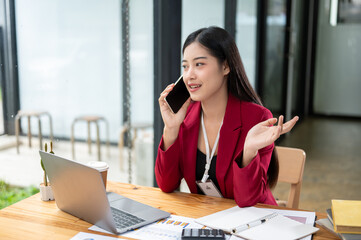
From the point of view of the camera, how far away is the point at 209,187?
173 centimetres

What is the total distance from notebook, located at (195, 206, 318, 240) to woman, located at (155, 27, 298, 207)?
0.20 m

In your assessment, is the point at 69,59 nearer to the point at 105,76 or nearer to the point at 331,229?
A: the point at 105,76

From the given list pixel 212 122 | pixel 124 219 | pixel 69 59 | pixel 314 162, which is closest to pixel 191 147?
pixel 212 122

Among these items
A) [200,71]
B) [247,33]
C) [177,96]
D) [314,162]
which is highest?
[247,33]

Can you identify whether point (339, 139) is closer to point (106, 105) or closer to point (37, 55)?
point (106, 105)

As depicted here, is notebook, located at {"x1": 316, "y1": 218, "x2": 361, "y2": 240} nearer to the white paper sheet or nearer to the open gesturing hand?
the open gesturing hand

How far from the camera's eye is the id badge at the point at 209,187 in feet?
5.64

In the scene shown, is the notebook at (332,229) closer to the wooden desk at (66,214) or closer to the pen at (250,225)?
the wooden desk at (66,214)

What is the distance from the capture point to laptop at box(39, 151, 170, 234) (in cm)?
121

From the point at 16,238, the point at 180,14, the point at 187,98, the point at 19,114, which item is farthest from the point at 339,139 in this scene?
the point at 16,238

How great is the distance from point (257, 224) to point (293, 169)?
0.68 metres

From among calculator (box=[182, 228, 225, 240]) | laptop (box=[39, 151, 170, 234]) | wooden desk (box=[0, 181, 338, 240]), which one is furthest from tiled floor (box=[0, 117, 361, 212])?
calculator (box=[182, 228, 225, 240])

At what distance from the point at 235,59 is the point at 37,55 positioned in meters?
0.92

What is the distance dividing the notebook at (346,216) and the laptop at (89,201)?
0.53 meters
